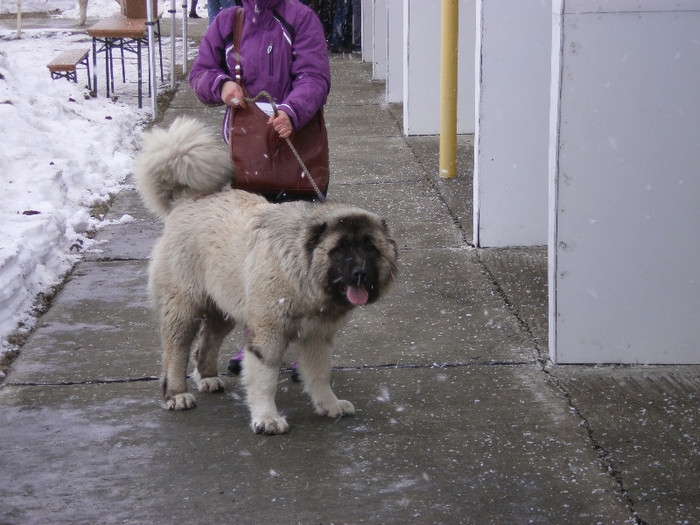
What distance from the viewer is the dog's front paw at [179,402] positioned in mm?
4766

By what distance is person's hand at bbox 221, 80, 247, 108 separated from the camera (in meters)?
4.89

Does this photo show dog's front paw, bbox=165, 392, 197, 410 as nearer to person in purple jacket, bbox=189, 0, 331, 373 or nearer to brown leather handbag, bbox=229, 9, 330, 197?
brown leather handbag, bbox=229, 9, 330, 197

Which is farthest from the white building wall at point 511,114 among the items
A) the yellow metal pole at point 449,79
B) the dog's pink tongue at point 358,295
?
the dog's pink tongue at point 358,295

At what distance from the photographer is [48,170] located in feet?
28.8

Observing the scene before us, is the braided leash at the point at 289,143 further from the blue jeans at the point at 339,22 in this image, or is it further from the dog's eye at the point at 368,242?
the blue jeans at the point at 339,22

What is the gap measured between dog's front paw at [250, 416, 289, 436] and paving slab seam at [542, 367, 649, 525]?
1429 millimetres

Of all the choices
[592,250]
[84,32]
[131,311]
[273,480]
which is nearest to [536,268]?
[592,250]

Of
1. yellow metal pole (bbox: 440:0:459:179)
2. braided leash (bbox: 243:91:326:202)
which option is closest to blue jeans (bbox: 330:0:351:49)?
yellow metal pole (bbox: 440:0:459:179)

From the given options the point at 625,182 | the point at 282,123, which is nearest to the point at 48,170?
the point at 282,123

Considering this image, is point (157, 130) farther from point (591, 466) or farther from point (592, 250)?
point (591, 466)

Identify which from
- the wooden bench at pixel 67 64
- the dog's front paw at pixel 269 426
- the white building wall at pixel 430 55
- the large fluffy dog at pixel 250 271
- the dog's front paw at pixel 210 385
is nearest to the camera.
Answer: the large fluffy dog at pixel 250 271

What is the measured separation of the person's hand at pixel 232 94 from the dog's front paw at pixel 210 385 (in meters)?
1.46

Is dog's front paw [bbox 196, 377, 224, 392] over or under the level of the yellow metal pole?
under

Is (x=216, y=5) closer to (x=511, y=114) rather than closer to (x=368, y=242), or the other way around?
(x=511, y=114)
